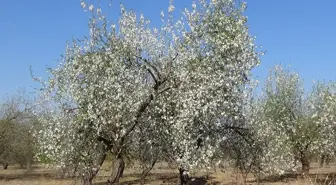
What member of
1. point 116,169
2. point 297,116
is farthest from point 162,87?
point 297,116

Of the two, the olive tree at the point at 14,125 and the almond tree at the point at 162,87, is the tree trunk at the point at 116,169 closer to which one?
the almond tree at the point at 162,87

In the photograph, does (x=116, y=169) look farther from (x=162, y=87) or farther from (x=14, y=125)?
(x=14, y=125)

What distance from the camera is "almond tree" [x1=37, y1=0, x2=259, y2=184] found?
19.5 meters

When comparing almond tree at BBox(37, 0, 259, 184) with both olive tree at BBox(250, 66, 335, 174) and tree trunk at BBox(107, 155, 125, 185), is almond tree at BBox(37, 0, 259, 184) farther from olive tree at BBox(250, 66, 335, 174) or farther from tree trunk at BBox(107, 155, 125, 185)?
olive tree at BBox(250, 66, 335, 174)

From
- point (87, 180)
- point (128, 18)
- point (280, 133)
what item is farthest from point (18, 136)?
point (128, 18)

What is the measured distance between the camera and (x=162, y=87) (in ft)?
68.1

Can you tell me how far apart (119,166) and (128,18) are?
704 cm

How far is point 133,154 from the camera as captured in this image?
24.1 meters

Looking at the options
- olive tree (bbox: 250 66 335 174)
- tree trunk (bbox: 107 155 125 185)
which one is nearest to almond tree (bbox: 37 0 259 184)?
tree trunk (bbox: 107 155 125 185)

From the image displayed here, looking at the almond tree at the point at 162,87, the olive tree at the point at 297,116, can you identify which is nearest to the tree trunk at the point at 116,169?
the almond tree at the point at 162,87

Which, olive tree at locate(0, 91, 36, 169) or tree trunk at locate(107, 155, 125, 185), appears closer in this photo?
tree trunk at locate(107, 155, 125, 185)

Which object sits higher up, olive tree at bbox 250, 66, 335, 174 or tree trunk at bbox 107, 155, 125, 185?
olive tree at bbox 250, 66, 335, 174

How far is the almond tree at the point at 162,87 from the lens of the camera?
1945 cm

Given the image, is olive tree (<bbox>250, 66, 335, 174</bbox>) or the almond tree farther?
olive tree (<bbox>250, 66, 335, 174</bbox>)
